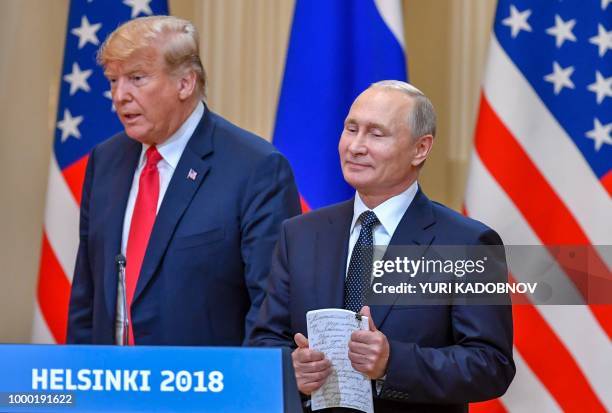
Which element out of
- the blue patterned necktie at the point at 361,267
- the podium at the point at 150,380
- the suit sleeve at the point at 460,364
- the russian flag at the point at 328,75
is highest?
the russian flag at the point at 328,75

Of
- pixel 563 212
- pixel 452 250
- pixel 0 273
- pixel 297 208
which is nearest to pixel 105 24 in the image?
pixel 0 273

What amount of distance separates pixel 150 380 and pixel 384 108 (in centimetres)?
116

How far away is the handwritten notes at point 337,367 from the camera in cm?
262

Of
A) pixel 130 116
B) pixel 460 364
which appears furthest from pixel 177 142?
pixel 460 364

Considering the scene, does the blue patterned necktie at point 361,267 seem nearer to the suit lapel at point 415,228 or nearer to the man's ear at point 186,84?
the suit lapel at point 415,228

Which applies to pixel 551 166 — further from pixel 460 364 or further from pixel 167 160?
pixel 460 364

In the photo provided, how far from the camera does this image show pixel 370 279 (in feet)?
9.18

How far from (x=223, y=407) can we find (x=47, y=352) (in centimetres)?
36

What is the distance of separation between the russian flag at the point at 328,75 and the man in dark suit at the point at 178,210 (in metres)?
0.90

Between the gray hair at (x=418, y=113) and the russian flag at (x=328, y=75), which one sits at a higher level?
the russian flag at (x=328, y=75)

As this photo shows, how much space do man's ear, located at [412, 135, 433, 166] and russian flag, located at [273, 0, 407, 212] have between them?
4.55 ft

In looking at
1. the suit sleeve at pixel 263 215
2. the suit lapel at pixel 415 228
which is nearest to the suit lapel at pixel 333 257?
the suit lapel at pixel 415 228

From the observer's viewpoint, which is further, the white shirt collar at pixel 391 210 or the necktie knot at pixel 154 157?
the necktie knot at pixel 154 157

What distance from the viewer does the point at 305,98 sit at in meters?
4.39
